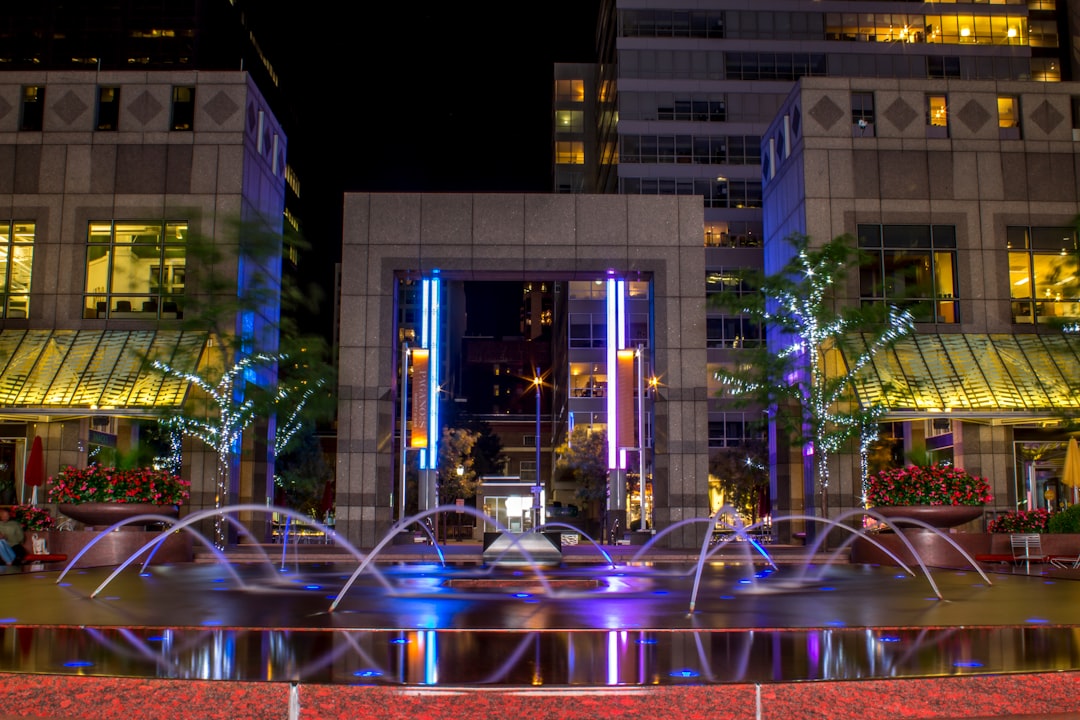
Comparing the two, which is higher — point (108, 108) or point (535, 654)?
point (108, 108)

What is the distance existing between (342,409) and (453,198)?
8.13 meters

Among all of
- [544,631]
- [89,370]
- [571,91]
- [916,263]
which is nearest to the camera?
[544,631]

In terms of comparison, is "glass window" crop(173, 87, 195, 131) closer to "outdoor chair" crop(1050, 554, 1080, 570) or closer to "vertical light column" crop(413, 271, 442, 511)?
"vertical light column" crop(413, 271, 442, 511)

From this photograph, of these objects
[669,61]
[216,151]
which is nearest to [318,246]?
[669,61]

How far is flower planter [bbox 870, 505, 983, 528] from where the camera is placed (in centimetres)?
Answer: 2547

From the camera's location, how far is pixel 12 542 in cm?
2377

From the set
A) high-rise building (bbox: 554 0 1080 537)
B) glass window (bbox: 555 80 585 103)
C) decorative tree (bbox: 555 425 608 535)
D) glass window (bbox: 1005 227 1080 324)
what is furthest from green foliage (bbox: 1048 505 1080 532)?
glass window (bbox: 555 80 585 103)

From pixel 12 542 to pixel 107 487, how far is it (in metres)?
2.65

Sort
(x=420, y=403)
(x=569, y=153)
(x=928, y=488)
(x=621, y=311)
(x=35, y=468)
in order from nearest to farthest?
(x=928, y=488) → (x=35, y=468) → (x=420, y=403) → (x=621, y=311) → (x=569, y=153)

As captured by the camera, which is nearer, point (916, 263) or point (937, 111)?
point (916, 263)

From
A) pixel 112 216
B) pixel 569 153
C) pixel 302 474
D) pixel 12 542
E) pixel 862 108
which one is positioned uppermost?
pixel 569 153

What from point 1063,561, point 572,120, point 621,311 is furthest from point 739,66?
point 1063,561

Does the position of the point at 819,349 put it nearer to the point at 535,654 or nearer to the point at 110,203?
the point at 110,203

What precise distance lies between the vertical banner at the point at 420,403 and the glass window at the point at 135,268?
336 inches
